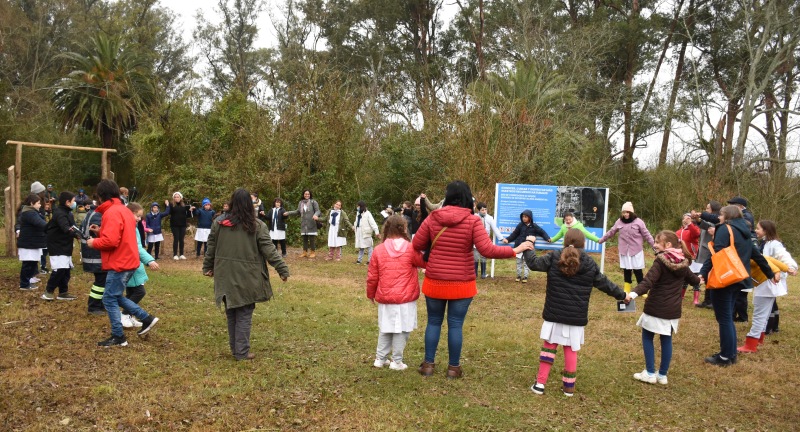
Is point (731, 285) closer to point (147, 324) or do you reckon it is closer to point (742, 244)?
point (742, 244)

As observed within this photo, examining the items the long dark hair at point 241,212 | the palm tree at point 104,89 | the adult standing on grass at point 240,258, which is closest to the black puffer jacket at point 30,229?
the adult standing on grass at point 240,258

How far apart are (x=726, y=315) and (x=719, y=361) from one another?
1.89ft

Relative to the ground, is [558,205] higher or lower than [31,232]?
higher

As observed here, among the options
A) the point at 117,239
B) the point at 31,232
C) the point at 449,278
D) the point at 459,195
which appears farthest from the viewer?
the point at 31,232

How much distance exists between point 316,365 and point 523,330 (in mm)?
3265

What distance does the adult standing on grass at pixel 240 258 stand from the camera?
6.04 meters

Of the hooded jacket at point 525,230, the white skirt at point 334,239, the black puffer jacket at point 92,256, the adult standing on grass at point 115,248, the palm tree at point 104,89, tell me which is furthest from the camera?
the palm tree at point 104,89

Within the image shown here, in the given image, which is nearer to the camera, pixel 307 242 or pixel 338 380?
pixel 338 380

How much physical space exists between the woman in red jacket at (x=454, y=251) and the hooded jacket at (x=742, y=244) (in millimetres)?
2848

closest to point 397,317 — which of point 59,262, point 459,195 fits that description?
point 459,195

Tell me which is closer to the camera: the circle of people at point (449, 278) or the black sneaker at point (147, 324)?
the circle of people at point (449, 278)

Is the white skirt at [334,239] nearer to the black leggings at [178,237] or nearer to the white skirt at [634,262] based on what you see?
the black leggings at [178,237]

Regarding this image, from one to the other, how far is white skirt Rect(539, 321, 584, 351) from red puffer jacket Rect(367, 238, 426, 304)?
1.31 metres

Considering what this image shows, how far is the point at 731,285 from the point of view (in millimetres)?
6789
